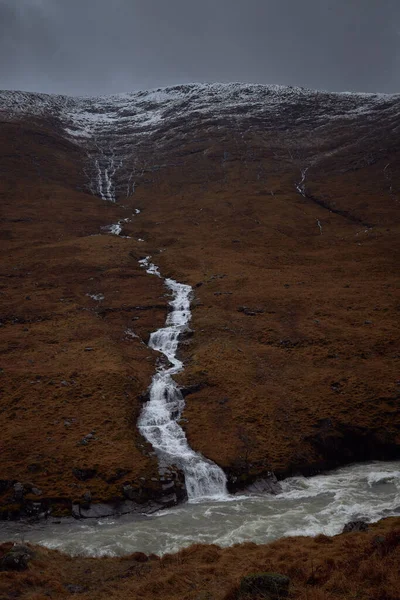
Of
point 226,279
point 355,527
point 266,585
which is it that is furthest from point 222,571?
point 226,279

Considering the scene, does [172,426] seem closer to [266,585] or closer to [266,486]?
[266,486]

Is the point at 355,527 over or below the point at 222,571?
over

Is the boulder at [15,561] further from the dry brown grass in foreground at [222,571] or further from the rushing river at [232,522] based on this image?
the rushing river at [232,522]

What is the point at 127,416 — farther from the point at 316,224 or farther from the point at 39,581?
the point at 316,224

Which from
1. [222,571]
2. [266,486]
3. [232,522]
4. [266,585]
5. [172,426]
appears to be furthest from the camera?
[172,426]

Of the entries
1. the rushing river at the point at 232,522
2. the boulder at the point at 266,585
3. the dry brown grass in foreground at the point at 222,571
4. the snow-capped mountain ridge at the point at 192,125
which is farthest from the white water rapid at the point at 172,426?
the snow-capped mountain ridge at the point at 192,125
